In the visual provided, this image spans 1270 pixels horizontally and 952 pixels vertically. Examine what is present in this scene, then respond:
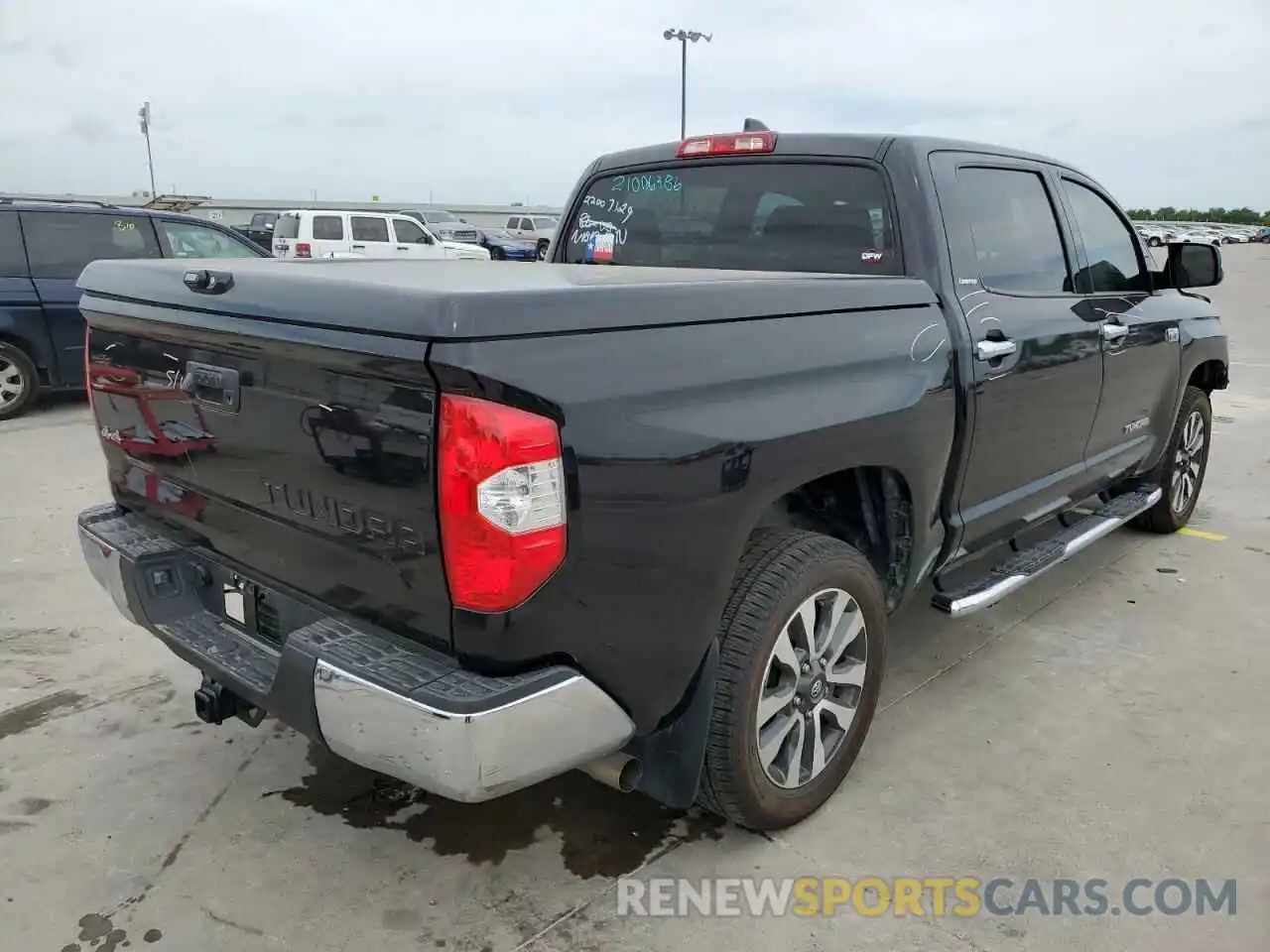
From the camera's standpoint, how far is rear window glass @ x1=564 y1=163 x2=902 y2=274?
3.26m

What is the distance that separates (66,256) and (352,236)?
11228 millimetres

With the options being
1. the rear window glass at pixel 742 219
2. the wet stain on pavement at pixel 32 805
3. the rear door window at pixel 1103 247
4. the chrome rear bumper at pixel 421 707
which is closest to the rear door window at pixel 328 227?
the rear window glass at pixel 742 219

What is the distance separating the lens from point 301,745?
10.5 ft

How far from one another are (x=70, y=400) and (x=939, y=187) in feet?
27.9

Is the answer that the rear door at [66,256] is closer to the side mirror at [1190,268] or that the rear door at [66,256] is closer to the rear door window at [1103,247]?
the rear door window at [1103,247]

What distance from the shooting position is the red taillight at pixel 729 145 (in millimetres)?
3547

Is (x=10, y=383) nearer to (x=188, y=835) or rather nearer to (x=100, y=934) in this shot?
(x=188, y=835)

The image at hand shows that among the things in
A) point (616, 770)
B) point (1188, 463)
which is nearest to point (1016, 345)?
point (616, 770)

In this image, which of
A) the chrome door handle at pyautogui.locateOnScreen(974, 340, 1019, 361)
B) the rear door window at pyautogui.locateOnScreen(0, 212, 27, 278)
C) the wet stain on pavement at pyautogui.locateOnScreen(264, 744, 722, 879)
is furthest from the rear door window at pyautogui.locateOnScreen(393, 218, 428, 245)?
the wet stain on pavement at pyautogui.locateOnScreen(264, 744, 722, 879)

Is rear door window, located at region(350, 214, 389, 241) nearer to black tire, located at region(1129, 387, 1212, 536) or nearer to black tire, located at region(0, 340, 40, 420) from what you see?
black tire, located at region(0, 340, 40, 420)

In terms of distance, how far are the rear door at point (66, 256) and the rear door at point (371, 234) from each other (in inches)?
416

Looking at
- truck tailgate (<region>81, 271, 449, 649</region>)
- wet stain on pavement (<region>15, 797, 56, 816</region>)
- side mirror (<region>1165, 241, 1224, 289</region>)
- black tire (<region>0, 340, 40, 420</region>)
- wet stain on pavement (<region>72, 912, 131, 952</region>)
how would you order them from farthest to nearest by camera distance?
black tire (<region>0, 340, 40, 420</region>)
side mirror (<region>1165, 241, 1224, 289</region>)
wet stain on pavement (<region>15, 797, 56, 816</region>)
wet stain on pavement (<region>72, 912, 131, 952</region>)
truck tailgate (<region>81, 271, 449, 649</region>)

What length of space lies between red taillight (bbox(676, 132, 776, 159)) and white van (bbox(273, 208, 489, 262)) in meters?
15.0

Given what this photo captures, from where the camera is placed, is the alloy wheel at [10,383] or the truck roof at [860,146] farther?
the alloy wheel at [10,383]
